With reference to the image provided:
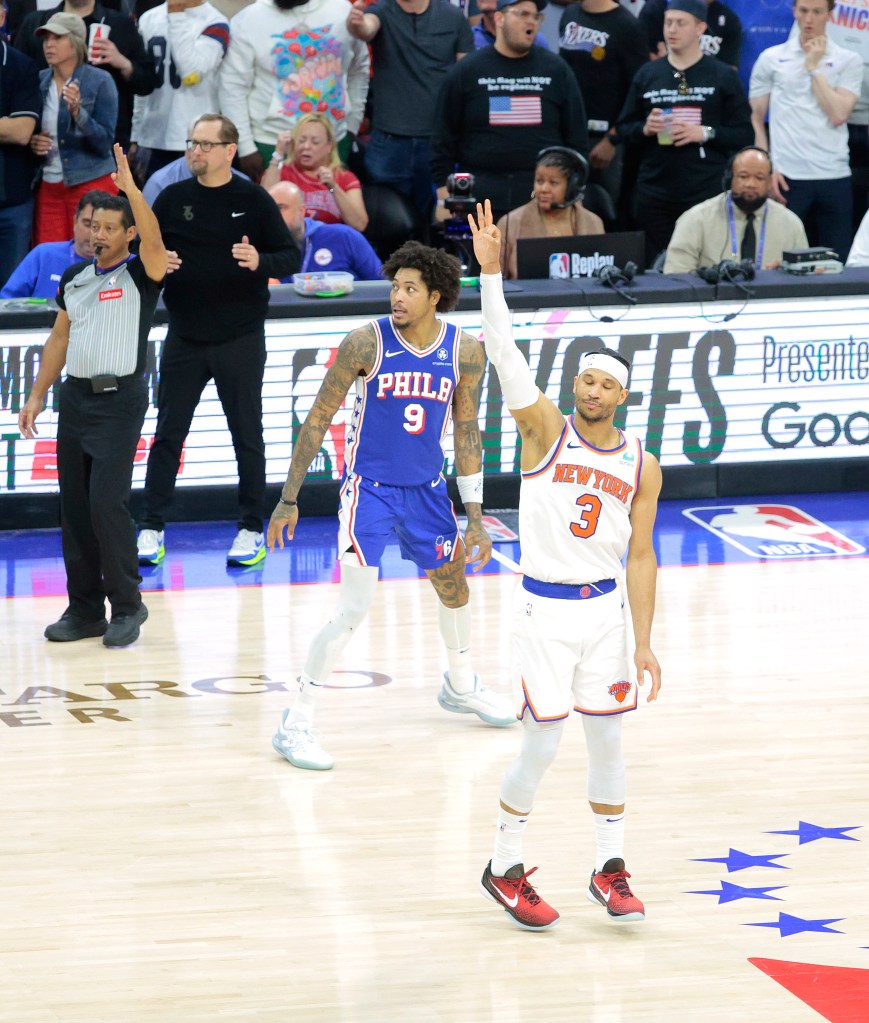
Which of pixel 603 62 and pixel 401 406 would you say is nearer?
pixel 401 406

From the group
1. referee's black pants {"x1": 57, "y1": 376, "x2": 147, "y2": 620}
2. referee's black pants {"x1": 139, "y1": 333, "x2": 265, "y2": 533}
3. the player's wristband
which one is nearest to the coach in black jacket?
referee's black pants {"x1": 139, "y1": 333, "x2": 265, "y2": 533}

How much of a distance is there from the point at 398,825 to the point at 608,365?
6.55 feet

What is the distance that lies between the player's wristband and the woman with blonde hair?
484 cm

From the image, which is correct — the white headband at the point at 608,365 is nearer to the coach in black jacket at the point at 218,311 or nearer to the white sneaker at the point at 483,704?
the white sneaker at the point at 483,704

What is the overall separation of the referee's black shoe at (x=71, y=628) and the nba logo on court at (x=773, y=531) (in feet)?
13.1

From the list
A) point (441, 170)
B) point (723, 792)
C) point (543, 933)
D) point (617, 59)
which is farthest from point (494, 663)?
point (617, 59)

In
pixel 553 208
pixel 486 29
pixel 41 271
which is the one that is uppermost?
pixel 486 29

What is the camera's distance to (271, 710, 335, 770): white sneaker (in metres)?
7.09

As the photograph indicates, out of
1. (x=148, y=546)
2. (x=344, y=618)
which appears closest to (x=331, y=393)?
(x=344, y=618)

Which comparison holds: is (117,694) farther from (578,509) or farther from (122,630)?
(578,509)

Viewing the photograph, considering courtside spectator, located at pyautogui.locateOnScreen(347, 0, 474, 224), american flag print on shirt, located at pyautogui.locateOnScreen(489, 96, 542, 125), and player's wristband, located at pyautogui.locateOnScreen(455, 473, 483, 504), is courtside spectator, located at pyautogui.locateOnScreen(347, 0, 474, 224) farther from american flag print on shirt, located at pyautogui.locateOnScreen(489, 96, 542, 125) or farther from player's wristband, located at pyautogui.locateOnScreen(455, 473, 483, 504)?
player's wristband, located at pyautogui.locateOnScreen(455, 473, 483, 504)

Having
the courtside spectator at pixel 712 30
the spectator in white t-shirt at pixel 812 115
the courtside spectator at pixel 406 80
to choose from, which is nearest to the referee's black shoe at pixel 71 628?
the courtside spectator at pixel 406 80

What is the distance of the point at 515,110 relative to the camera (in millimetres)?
12188

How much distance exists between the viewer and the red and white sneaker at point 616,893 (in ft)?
18.1
